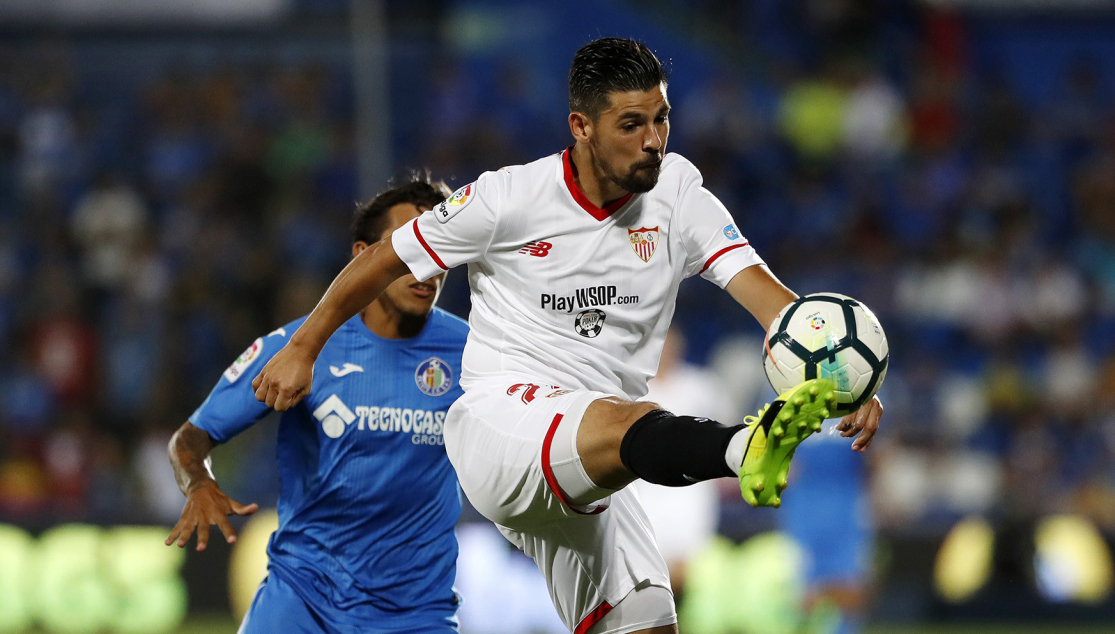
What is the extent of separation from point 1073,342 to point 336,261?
627cm

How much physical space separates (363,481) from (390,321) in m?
0.55

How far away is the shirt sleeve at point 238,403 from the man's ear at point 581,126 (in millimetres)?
1154

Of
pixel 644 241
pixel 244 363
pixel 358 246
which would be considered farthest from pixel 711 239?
pixel 244 363

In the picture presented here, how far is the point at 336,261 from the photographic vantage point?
11461 mm

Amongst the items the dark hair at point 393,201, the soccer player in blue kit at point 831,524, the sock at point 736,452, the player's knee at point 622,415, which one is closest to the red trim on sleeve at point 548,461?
the player's knee at point 622,415

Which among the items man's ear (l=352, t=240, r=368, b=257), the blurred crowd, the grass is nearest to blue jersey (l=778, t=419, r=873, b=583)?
the grass

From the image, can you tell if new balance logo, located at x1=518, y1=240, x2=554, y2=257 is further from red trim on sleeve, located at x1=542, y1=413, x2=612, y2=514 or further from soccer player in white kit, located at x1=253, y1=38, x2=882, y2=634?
red trim on sleeve, located at x1=542, y1=413, x2=612, y2=514

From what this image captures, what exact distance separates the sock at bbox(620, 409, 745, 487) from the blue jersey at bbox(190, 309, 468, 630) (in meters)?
1.10

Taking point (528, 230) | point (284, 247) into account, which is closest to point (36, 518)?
point (284, 247)

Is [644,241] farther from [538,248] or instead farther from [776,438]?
[776,438]

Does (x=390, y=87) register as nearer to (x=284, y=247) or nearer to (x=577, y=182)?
(x=284, y=247)

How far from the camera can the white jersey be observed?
12.4 feet

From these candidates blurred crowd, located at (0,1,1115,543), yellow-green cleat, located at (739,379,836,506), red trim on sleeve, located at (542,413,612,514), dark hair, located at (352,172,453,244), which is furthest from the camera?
blurred crowd, located at (0,1,1115,543)

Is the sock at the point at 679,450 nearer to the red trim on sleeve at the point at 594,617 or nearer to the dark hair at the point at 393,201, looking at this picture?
the red trim on sleeve at the point at 594,617
